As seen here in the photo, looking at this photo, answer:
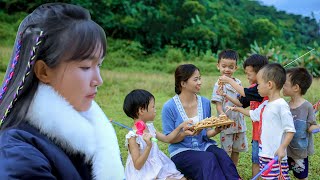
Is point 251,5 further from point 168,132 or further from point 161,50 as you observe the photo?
point 168,132

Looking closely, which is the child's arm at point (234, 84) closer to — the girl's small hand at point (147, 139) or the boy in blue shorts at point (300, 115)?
the boy in blue shorts at point (300, 115)

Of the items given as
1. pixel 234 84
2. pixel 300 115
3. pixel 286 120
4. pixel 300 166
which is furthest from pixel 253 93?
pixel 300 166

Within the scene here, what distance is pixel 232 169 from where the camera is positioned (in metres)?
2.90

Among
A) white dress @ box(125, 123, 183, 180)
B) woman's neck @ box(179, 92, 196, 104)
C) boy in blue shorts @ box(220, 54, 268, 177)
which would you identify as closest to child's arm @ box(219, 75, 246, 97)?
boy in blue shorts @ box(220, 54, 268, 177)

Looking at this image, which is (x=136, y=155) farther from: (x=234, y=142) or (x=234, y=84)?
(x=234, y=142)

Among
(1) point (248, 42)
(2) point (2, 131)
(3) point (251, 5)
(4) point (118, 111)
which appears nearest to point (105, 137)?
(2) point (2, 131)

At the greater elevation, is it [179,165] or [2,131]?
[2,131]

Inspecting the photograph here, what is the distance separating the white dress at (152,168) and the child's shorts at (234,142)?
0.68 metres

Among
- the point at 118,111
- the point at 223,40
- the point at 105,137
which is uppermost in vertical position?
the point at 105,137

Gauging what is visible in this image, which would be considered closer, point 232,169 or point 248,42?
point 232,169

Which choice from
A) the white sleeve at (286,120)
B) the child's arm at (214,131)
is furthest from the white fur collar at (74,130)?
the child's arm at (214,131)

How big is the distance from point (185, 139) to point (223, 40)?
944 centimetres

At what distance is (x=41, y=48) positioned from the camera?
3.04ft

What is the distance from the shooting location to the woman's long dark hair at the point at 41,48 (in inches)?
36.6
